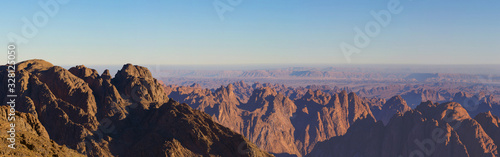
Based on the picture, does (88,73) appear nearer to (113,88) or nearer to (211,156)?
(113,88)

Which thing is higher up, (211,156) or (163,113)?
(163,113)

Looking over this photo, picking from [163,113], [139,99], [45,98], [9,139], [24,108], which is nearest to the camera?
[9,139]

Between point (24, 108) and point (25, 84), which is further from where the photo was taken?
point (25, 84)

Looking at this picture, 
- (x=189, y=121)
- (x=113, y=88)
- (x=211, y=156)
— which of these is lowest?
(x=211, y=156)

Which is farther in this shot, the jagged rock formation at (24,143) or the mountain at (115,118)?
the mountain at (115,118)

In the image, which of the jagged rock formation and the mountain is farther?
the mountain

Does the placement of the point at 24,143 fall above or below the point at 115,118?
above

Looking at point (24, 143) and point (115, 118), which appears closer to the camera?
point (24, 143)

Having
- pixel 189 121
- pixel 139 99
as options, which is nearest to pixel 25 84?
pixel 139 99
